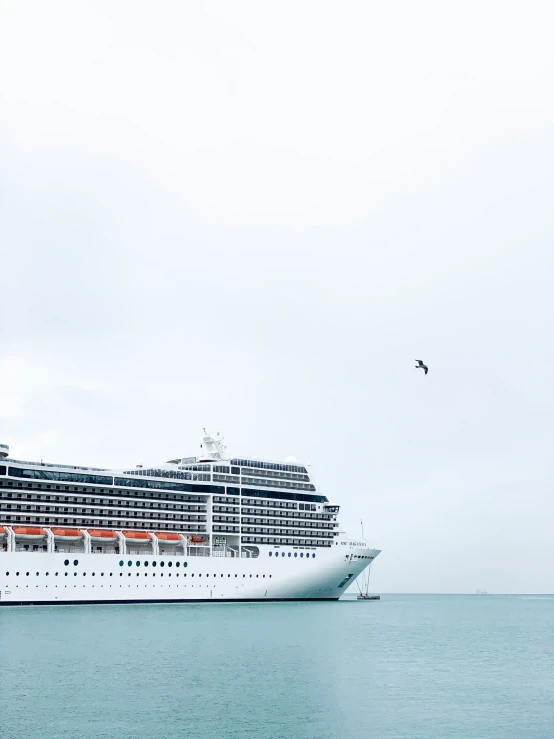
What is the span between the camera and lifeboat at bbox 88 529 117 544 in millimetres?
78625

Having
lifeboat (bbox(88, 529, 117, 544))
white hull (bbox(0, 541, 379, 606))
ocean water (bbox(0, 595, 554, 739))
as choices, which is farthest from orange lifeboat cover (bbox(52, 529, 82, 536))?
ocean water (bbox(0, 595, 554, 739))

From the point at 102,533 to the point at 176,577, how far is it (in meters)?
8.26

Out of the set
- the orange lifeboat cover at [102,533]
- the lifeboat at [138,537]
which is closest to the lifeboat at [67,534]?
the orange lifeboat cover at [102,533]

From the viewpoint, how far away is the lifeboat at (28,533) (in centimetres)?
Result: 7419

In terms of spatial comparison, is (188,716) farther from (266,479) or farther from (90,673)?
(266,479)

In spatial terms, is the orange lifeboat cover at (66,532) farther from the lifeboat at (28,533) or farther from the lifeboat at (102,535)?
the lifeboat at (102,535)

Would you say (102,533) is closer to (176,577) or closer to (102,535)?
(102,535)

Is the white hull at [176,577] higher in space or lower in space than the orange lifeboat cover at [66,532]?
lower

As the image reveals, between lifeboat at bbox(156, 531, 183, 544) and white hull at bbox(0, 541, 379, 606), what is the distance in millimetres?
1601

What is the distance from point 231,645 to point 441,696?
16.6 metres

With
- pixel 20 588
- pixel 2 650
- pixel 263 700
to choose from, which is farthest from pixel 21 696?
pixel 20 588

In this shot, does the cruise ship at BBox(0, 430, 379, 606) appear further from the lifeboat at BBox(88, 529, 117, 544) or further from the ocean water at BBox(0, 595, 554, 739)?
the ocean water at BBox(0, 595, 554, 739)

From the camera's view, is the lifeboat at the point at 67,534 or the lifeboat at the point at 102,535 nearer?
the lifeboat at the point at 67,534

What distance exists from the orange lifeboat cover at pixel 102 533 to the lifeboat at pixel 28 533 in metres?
4.88
